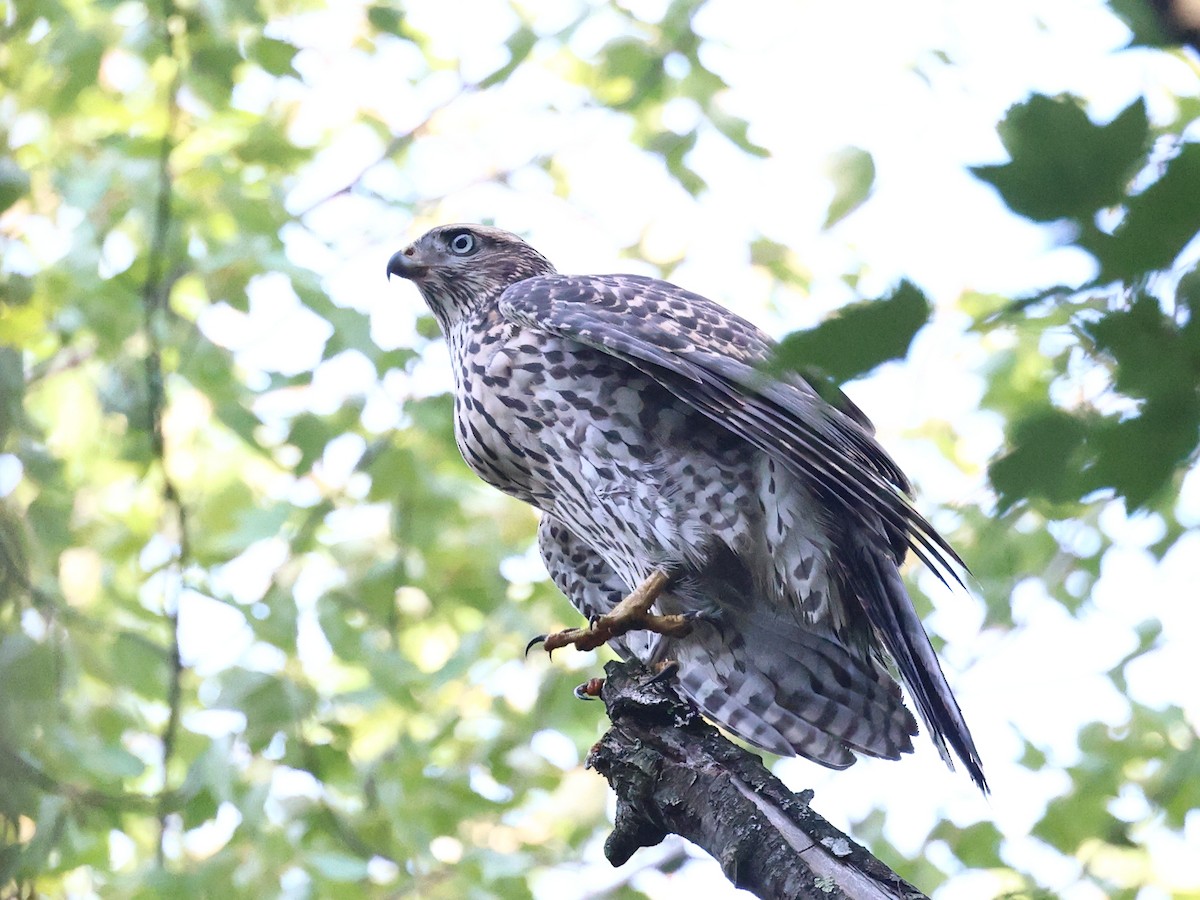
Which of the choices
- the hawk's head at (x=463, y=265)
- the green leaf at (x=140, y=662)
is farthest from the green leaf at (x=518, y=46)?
the green leaf at (x=140, y=662)

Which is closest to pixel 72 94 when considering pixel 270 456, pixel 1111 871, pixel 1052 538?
pixel 270 456

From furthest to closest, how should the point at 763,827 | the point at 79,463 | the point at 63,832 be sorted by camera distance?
the point at 79,463, the point at 63,832, the point at 763,827

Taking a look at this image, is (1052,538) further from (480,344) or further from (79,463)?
(79,463)

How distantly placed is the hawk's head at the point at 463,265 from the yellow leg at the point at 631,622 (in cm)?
117

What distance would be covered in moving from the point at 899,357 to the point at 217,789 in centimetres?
368

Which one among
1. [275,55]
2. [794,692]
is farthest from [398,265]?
[794,692]

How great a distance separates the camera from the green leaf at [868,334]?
26.5 inches

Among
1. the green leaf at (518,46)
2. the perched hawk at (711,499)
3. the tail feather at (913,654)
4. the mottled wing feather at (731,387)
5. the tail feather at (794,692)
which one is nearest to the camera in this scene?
the tail feather at (913,654)

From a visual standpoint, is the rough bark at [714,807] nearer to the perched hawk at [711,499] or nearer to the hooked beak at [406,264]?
the perched hawk at [711,499]

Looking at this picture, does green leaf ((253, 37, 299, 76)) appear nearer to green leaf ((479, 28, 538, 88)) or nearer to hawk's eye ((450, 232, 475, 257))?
green leaf ((479, 28, 538, 88))

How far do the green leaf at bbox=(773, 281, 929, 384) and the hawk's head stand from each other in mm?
3214

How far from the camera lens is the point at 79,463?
19.9ft

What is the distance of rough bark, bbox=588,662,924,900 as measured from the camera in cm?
198

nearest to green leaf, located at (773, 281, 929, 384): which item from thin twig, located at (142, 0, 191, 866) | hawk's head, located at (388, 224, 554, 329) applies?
hawk's head, located at (388, 224, 554, 329)
